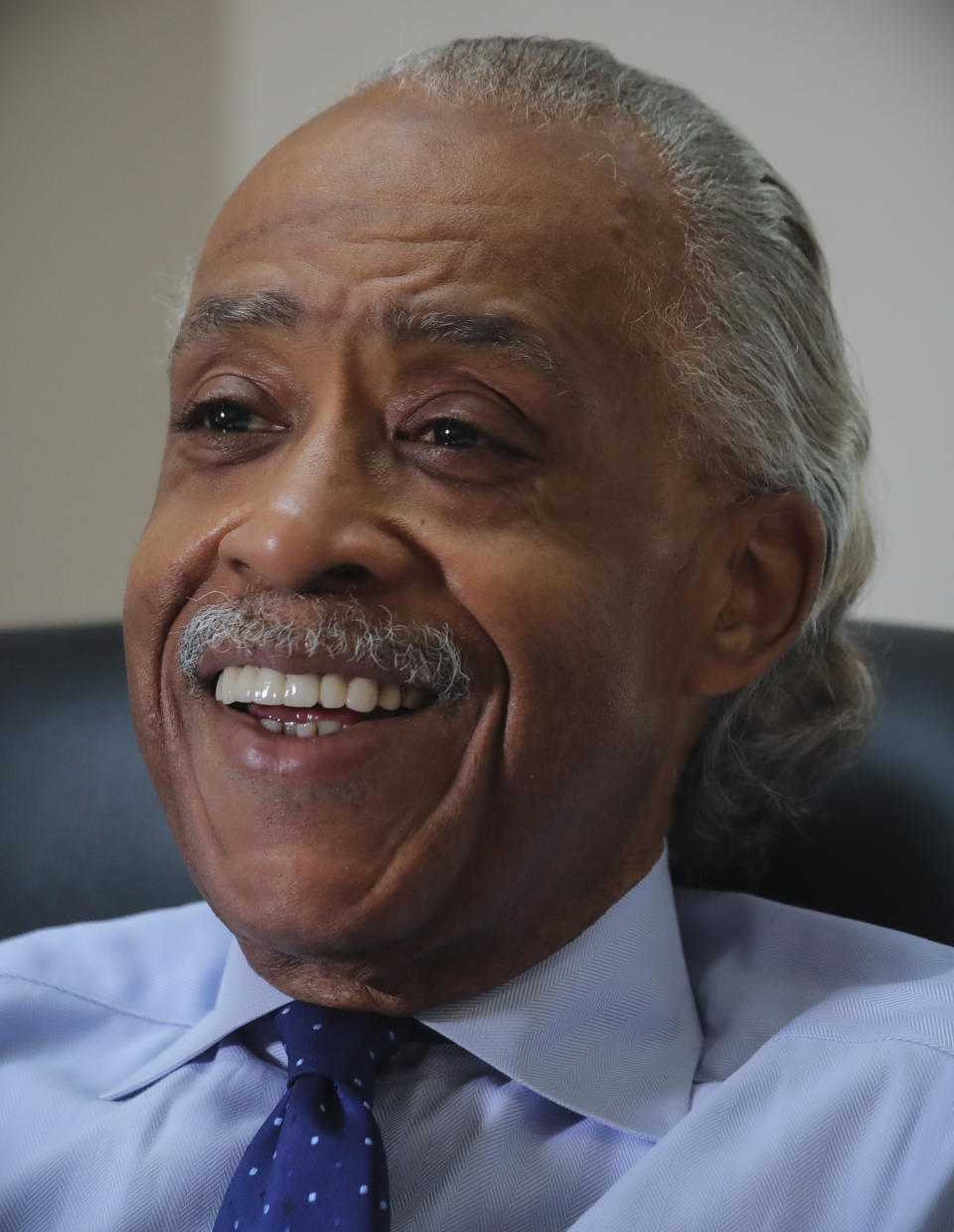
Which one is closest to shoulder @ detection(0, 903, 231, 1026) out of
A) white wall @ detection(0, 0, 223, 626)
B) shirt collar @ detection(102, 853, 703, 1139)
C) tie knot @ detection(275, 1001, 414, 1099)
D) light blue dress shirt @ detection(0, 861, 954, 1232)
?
light blue dress shirt @ detection(0, 861, 954, 1232)

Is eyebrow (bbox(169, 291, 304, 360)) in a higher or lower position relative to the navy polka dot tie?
higher

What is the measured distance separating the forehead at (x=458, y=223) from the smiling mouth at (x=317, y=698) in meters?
0.30

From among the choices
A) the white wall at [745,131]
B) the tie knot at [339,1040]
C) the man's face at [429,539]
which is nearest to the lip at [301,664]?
the man's face at [429,539]

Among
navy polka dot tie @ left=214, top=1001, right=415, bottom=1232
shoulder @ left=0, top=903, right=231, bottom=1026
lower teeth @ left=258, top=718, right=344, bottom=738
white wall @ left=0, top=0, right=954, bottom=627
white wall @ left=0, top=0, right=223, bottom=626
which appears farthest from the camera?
white wall @ left=0, top=0, right=223, bottom=626

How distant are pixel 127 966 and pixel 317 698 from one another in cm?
52

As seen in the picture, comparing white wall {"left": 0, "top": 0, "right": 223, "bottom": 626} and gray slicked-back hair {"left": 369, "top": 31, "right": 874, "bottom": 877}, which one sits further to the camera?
white wall {"left": 0, "top": 0, "right": 223, "bottom": 626}

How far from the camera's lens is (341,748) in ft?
3.43

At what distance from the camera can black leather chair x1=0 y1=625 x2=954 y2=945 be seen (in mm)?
1438

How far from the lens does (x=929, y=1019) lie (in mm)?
1120

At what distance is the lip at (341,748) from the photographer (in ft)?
3.42

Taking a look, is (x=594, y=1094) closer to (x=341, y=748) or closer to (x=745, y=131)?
(x=341, y=748)

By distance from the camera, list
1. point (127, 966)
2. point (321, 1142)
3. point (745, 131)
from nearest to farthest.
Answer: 1. point (321, 1142)
2. point (127, 966)
3. point (745, 131)

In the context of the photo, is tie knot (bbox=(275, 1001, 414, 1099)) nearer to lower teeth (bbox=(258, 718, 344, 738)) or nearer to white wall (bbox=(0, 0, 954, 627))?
lower teeth (bbox=(258, 718, 344, 738))

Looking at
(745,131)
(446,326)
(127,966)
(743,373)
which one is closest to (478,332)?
(446,326)
